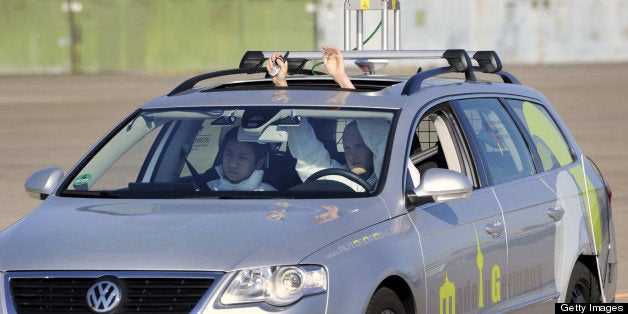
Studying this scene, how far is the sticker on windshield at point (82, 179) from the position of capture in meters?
6.92

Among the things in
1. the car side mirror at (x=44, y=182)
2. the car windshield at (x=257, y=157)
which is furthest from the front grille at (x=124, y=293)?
the car side mirror at (x=44, y=182)

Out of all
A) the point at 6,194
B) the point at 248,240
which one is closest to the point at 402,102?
the point at 248,240

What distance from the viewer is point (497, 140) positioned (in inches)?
298

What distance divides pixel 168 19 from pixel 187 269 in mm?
45793

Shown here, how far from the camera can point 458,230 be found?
6645mm

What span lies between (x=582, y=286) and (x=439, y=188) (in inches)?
76.7

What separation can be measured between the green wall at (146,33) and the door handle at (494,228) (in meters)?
43.5

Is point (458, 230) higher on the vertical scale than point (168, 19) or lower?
higher

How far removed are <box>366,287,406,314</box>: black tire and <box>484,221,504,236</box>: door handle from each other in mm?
923

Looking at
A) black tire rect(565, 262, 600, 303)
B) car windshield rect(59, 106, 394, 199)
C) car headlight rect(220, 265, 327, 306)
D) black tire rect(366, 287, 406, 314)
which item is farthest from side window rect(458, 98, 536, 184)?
car headlight rect(220, 265, 327, 306)

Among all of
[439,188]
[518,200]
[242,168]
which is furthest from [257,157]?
[518,200]

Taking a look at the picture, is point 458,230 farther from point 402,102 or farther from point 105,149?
point 105,149

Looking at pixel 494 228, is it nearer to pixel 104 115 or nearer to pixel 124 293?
pixel 124 293

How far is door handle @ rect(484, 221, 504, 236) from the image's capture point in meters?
6.90
